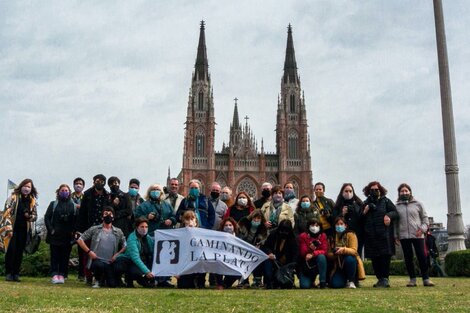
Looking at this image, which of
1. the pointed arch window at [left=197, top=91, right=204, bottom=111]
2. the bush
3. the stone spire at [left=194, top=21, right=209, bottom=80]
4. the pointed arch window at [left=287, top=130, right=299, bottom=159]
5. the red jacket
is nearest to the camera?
the red jacket

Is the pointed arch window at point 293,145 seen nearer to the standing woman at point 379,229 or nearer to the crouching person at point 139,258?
the standing woman at point 379,229

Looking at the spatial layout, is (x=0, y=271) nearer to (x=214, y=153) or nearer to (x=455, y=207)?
(x=455, y=207)

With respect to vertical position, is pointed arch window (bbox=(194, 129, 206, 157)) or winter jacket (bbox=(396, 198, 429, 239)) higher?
pointed arch window (bbox=(194, 129, 206, 157))

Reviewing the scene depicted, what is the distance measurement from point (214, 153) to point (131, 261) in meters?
66.8

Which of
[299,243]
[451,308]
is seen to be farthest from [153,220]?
[451,308]

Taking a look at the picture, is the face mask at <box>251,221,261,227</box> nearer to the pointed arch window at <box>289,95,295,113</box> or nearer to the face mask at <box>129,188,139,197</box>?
the face mask at <box>129,188,139,197</box>

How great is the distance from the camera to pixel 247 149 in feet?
255

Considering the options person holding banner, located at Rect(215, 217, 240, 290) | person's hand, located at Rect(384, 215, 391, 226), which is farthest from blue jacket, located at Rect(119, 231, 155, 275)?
person's hand, located at Rect(384, 215, 391, 226)

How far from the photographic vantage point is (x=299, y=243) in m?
8.77

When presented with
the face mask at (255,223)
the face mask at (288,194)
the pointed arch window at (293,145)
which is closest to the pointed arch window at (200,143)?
the pointed arch window at (293,145)

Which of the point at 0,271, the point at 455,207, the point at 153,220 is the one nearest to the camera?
the point at 153,220

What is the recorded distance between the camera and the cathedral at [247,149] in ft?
244

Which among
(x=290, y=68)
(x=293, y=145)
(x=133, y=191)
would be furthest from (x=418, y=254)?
(x=290, y=68)

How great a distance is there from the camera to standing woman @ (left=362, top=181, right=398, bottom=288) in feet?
28.9
